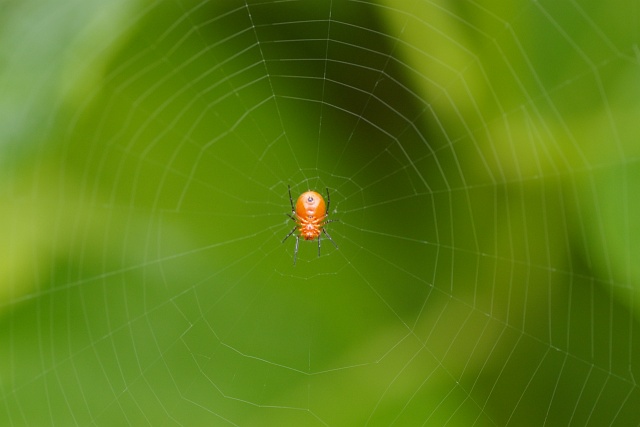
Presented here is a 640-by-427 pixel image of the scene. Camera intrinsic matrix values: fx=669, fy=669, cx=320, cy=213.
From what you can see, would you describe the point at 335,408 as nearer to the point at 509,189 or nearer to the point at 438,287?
the point at 438,287

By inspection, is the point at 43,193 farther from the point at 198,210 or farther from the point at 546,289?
the point at 546,289

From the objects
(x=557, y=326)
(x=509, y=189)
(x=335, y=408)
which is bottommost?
(x=335, y=408)

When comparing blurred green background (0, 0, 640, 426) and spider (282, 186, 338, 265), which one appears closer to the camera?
blurred green background (0, 0, 640, 426)

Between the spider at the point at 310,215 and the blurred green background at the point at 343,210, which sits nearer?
the blurred green background at the point at 343,210

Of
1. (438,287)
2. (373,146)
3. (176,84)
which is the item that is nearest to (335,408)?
(438,287)

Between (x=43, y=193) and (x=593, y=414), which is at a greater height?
(x=43, y=193)

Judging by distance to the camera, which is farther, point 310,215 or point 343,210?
point 310,215

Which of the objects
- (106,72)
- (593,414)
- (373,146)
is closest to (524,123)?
(373,146)

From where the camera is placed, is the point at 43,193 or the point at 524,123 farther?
the point at 43,193
